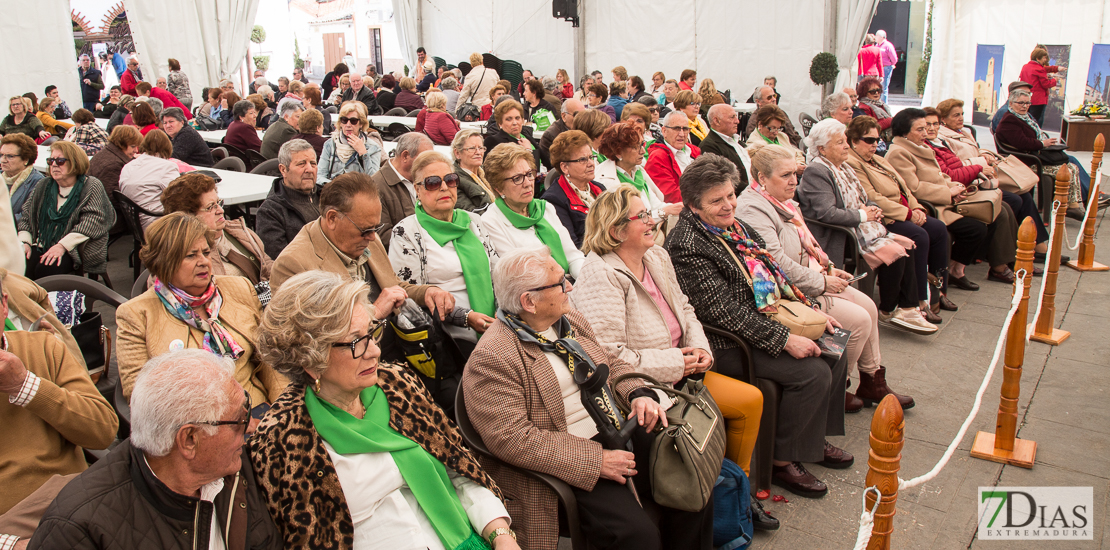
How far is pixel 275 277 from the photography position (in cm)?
277

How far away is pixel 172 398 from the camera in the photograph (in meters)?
1.52

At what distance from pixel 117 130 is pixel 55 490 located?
4261 mm

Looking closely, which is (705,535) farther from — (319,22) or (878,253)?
(319,22)

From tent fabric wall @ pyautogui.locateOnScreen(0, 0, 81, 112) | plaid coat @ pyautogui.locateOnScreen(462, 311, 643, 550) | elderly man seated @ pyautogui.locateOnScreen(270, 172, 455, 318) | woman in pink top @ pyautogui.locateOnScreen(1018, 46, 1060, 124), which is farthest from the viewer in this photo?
tent fabric wall @ pyautogui.locateOnScreen(0, 0, 81, 112)

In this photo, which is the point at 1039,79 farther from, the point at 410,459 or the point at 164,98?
the point at 164,98

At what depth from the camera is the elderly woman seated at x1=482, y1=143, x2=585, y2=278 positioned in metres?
3.48

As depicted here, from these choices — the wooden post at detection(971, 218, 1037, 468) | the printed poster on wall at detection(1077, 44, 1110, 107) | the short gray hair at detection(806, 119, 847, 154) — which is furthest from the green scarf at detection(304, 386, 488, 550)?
the printed poster on wall at detection(1077, 44, 1110, 107)

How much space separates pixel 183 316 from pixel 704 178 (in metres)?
2.09

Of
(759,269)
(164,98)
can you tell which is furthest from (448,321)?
(164,98)

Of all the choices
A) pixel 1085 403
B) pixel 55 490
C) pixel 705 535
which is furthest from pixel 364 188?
pixel 1085 403

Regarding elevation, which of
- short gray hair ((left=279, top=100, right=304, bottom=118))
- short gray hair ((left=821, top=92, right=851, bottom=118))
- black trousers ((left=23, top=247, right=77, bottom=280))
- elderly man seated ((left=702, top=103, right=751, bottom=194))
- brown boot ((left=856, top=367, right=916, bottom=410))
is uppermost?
short gray hair ((left=279, top=100, right=304, bottom=118))

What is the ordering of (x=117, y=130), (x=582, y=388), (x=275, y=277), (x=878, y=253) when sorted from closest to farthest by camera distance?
(x=582, y=388) < (x=275, y=277) < (x=878, y=253) < (x=117, y=130)

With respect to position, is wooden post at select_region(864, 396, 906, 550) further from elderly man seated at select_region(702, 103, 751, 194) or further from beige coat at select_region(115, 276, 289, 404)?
elderly man seated at select_region(702, 103, 751, 194)

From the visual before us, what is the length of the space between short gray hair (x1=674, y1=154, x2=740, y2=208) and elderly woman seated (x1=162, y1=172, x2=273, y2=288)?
6.49 ft
